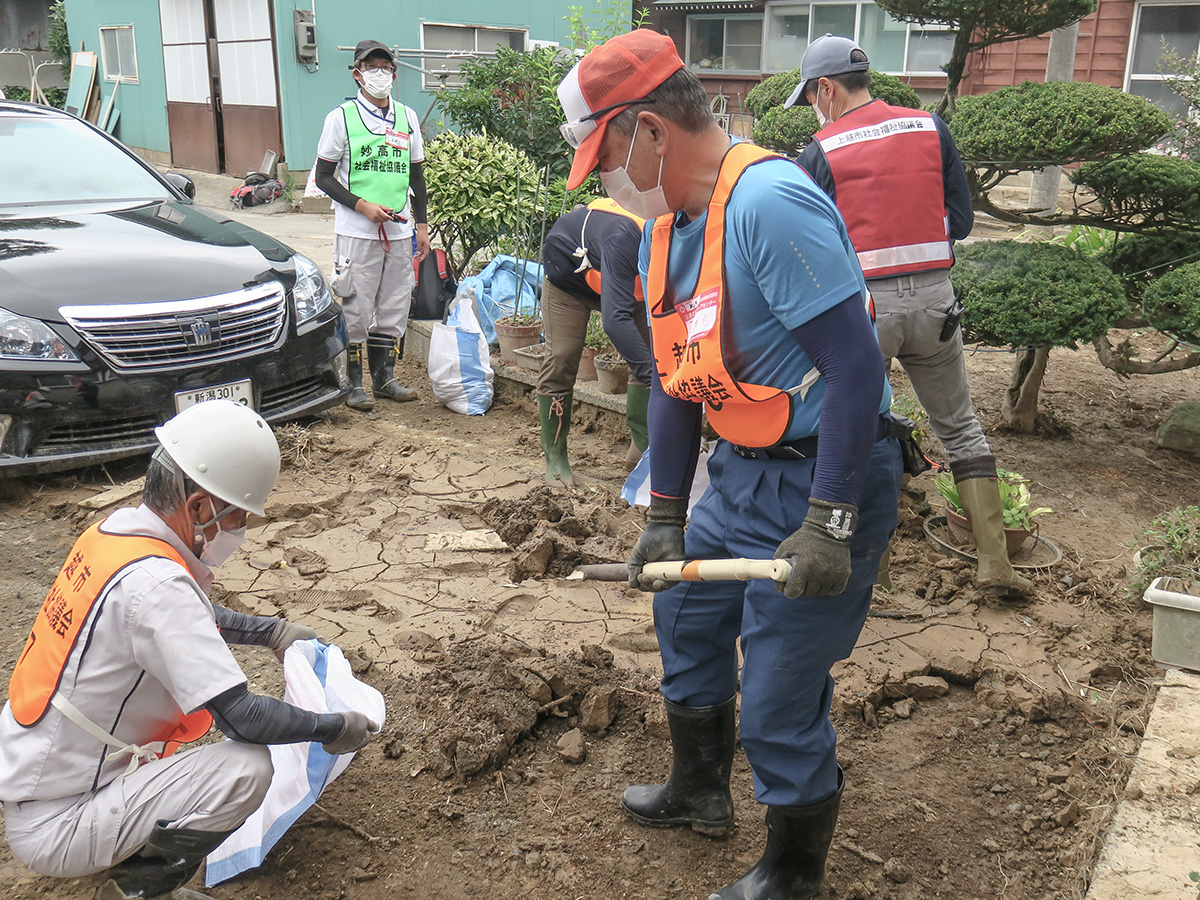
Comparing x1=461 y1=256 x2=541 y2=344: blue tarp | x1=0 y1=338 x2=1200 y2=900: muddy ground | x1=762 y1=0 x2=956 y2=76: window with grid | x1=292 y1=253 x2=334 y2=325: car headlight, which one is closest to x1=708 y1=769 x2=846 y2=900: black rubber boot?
x1=0 y1=338 x2=1200 y2=900: muddy ground

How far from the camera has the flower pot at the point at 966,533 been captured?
Answer: 447 centimetres

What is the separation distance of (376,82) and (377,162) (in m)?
0.48

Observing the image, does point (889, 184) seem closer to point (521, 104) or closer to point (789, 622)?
point (789, 622)

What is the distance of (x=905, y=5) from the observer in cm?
564

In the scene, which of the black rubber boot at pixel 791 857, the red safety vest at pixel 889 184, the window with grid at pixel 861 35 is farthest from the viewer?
the window with grid at pixel 861 35

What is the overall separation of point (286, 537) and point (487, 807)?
218 cm

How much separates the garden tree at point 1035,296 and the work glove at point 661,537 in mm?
3128

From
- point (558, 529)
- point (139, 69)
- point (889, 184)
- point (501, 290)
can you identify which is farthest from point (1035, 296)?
point (139, 69)

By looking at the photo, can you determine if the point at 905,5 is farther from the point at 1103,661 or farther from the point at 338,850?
the point at 338,850

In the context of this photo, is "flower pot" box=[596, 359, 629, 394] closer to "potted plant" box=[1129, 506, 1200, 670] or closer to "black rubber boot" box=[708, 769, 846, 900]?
"potted plant" box=[1129, 506, 1200, 670]

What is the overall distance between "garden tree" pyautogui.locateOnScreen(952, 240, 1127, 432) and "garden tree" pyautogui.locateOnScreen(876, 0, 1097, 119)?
1.01 metres

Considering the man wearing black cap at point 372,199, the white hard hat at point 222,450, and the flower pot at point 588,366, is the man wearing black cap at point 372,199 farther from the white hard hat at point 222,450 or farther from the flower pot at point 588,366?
the white hard hat at point 222,450

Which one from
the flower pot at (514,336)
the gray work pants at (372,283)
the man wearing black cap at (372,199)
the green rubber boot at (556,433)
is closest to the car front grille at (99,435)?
the gray work pants at (372,283)

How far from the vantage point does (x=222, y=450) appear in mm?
2301
